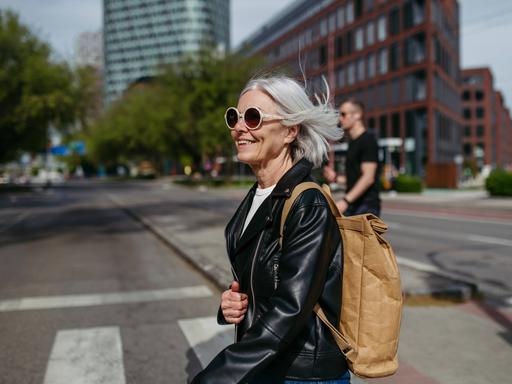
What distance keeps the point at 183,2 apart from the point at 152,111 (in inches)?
4171

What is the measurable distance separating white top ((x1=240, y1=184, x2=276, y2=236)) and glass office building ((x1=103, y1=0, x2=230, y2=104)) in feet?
490

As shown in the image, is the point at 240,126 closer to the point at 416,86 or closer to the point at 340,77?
the point at 416,86

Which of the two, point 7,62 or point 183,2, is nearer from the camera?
point 7,62

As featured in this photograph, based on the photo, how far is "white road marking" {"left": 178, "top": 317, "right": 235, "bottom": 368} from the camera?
13.9 feet

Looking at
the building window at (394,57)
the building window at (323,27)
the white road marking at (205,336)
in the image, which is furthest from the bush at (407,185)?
the building window at (323,27)

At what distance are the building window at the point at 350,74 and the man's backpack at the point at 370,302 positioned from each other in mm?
60234

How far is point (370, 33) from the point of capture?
183ft

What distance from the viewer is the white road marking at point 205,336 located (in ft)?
13.9

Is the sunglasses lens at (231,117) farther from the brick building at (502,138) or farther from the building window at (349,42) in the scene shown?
the brick building at (502,138)

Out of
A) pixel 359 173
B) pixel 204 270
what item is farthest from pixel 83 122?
pixel 359 173

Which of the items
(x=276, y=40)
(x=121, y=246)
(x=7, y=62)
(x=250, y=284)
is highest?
(x=276, y=40)

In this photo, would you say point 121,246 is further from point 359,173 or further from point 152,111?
point 152,111

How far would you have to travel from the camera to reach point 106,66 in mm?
163875

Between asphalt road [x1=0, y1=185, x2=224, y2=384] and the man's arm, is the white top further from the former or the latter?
the man's arm
